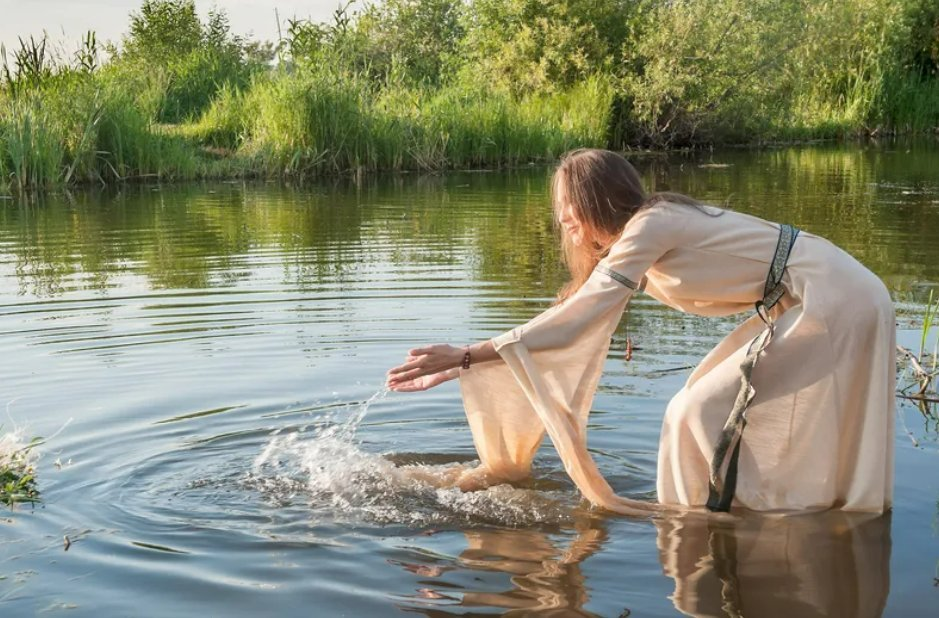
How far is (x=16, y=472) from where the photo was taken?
5.37m

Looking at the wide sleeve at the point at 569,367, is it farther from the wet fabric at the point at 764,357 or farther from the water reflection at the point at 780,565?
the water reflection at the point at 780,565

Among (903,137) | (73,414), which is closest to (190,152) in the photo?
(73,414)

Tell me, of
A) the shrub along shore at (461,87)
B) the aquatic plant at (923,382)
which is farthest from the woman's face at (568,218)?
the shrub along shore at (461,87)

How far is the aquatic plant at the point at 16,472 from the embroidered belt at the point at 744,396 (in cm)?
299

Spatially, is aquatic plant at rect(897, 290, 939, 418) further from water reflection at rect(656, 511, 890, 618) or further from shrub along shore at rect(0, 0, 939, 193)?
shrub along shore at rect(0, 0, 939, 193)

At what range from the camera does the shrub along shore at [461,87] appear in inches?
834

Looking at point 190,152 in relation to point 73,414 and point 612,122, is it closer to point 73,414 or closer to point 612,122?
point 612,122

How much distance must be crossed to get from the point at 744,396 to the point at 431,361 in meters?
1.22

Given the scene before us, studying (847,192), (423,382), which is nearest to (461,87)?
(847,192)

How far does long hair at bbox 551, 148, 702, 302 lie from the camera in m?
4.49

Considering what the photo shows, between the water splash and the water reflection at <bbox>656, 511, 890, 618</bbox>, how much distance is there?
28.3 inches

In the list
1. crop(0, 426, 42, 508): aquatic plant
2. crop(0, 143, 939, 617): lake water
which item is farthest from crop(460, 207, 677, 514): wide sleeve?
crop(0, 426, 42, 508): aquatic plant

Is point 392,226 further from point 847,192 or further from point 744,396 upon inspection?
point 744,396

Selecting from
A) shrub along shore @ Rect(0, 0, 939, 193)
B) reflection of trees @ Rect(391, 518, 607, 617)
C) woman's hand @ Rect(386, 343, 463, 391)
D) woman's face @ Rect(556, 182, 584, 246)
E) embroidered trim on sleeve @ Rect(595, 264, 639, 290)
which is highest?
shrub along shore @ Rect(0, 0, 939, 193)
